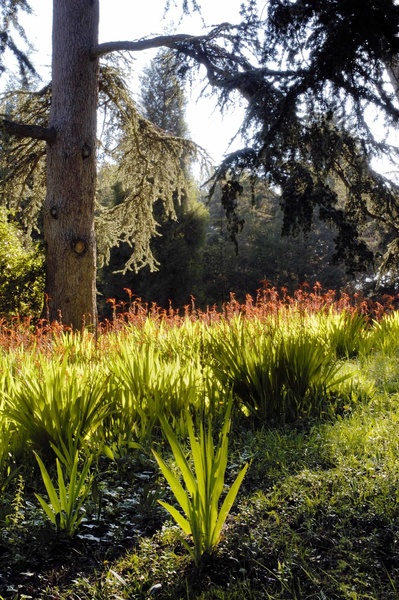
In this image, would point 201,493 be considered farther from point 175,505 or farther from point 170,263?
point 170,263

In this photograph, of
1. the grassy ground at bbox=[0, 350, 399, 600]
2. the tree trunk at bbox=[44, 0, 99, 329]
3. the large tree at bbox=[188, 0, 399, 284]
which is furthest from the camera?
the tree trunk at bbox=[44, 0, 99, 329]

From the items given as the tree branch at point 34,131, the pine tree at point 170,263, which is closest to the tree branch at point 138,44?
the tree branch at point 34,131

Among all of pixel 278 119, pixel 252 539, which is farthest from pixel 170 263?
pixel 252 539

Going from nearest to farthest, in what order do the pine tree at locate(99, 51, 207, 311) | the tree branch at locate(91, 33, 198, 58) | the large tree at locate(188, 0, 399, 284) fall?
1. the large tree at locate(188, 0, 399, 284)
2. the tree branch at locate(91, 33, 198, 58)
3. the pine tree at locate(99, 51, 207, 311)

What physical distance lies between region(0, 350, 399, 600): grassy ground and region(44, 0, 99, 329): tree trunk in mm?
4880

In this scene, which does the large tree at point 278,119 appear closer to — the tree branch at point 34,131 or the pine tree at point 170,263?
the tree branch at point 34,131

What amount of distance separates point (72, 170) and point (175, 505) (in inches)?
244

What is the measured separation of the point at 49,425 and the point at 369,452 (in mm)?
2037

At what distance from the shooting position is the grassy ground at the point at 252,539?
2273 mm

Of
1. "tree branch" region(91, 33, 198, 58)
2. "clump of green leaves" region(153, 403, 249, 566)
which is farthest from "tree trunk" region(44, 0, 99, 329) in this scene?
"clump of green leaves" region(153, 403, 249, 566)

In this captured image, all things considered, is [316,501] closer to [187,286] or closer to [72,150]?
[72,150]

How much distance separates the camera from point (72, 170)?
8.04 meters

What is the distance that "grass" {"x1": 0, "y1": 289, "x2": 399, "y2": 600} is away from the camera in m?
2.31

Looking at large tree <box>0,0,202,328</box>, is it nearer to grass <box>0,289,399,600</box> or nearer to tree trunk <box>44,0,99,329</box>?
tree trunk <box>44,0,99,329</box>
